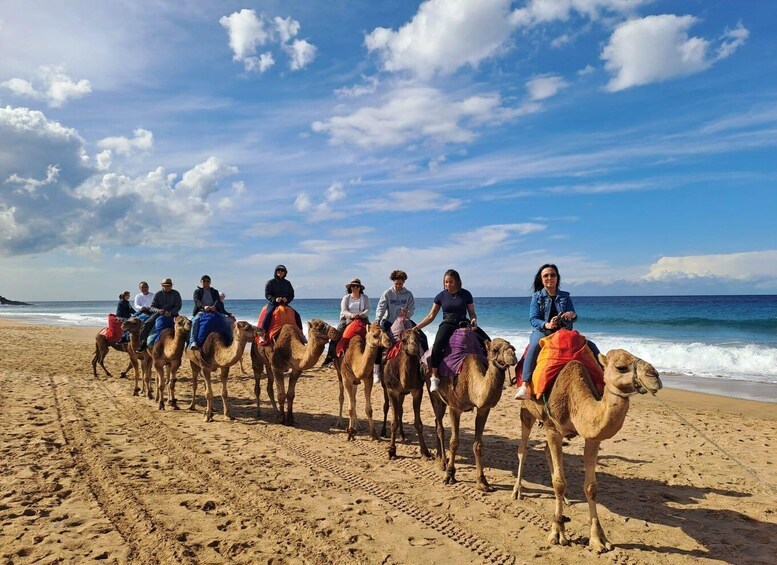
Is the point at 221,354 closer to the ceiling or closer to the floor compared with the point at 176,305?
closer to the floor

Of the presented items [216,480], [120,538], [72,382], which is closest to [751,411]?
[216,480]

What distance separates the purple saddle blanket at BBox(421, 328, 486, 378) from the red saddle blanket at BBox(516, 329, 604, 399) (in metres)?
1.46

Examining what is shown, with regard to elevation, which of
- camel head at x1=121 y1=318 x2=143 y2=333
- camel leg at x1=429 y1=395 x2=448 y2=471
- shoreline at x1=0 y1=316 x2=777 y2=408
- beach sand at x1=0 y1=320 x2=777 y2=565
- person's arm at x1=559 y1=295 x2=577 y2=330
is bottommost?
beach sand at x1=0 y1=320 x2=777 y2=565

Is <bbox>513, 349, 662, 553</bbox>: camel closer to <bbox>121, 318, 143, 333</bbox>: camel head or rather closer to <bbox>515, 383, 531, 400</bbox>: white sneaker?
<bbox>515, 383, 531, 400</bbox>: white sneaker

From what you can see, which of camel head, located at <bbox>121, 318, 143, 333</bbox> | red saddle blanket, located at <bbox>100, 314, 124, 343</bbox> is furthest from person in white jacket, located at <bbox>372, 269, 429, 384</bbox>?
red saddle blanket, located at <bbox>100, 314, 124, 343</bbox>

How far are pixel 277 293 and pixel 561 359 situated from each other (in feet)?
24.5

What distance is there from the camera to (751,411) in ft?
42.1

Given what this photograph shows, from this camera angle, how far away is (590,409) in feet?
16.3

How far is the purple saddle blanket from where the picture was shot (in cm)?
724

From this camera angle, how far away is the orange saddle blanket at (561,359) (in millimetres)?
5621

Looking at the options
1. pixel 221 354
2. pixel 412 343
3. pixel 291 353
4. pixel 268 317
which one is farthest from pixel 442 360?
pixel 221 354

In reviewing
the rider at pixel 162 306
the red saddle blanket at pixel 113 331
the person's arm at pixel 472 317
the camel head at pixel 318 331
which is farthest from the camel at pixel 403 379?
the red saddle blanket at pixel 113 331

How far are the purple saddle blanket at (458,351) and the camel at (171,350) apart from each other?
6801 millimetres

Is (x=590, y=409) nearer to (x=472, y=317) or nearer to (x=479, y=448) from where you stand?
(x=479, y=448)
